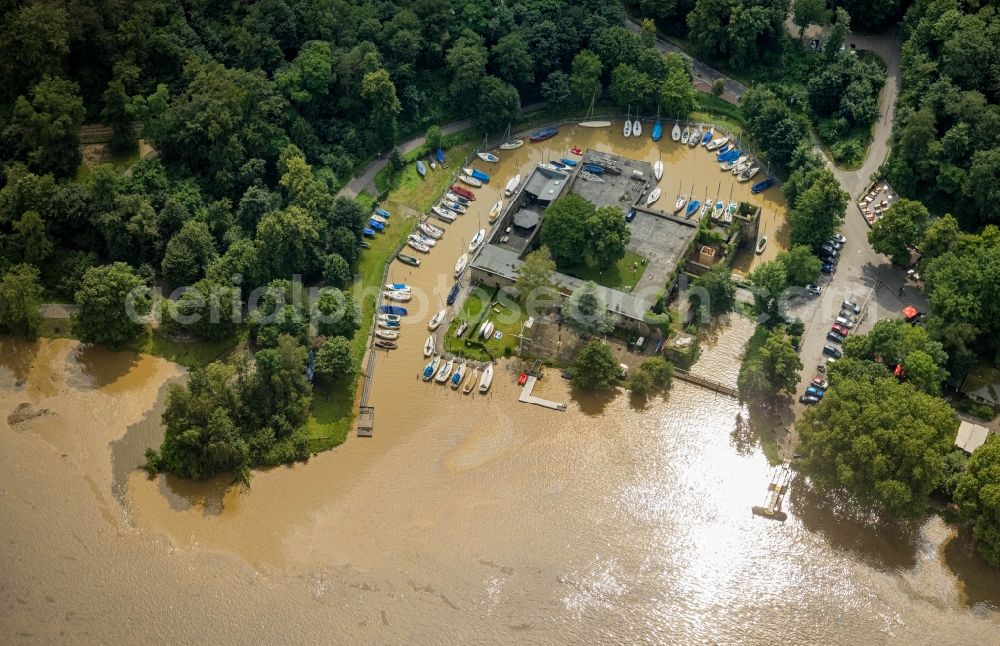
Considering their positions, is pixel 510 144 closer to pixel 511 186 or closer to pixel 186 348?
pixel 511 186

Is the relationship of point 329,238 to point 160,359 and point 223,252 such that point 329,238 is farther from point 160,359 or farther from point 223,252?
point 160,359

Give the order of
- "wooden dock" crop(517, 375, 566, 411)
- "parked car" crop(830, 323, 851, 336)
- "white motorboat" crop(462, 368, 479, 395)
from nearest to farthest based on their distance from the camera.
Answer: "wooden dock" crop(517, 375, 566, 411), "white motorboat" crop(462, 368, 479, 395), "parked car" crop(830, 323, 851, 336)

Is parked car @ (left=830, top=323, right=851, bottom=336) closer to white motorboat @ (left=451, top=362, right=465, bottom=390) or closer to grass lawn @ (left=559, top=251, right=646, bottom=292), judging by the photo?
grass lawn @ (left=559, top=251, right=646, bottom=292)

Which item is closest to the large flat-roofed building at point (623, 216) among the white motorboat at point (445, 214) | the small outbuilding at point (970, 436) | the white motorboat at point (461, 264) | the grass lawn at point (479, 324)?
the white motorboat at point (461, 264)

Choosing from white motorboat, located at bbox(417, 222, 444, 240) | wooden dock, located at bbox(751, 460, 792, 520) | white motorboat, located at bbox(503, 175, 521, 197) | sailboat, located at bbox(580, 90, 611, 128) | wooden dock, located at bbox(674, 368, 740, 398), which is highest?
sailboat, located at bbox(580, 90, 611, 128)

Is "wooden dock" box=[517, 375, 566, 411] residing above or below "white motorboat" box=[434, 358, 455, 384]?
above

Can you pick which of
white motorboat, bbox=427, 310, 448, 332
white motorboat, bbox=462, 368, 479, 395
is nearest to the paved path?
white motorboat, bbox=427, 310, 448, 332
